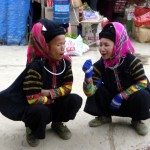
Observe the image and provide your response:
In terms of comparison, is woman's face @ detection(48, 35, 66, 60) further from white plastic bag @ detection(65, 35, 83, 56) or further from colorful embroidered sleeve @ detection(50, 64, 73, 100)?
white plastic bag @ detection(65, 35, 83, 56)

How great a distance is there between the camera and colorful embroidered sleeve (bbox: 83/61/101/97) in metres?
2.98

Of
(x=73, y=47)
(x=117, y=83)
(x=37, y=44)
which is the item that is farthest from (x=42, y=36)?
(x=73, y=47)

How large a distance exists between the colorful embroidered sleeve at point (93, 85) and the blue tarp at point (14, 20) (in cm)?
348

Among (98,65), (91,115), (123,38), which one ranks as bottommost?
(91,115)

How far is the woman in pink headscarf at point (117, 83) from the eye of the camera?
3021 millimetres

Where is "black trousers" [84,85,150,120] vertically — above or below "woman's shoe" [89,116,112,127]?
above

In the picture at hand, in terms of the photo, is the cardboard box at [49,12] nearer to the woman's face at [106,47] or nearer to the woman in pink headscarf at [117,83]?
the woman in pink headscarf at [117,83]

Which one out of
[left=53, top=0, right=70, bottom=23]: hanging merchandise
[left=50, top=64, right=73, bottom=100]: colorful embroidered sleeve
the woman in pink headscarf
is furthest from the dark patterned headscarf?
[left=53, top=0, right=70, bottom=23]: hanging merchandise

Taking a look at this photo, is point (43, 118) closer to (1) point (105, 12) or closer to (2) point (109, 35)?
(2) point (109, 35)

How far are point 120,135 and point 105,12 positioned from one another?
511 centimetres

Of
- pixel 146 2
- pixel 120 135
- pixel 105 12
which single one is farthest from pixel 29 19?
pixel 120 135

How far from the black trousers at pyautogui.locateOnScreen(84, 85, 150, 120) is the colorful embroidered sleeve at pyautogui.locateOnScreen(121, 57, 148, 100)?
0.12 feet

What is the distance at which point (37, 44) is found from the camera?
9.15 feet

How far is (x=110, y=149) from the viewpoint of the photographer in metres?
2.94
